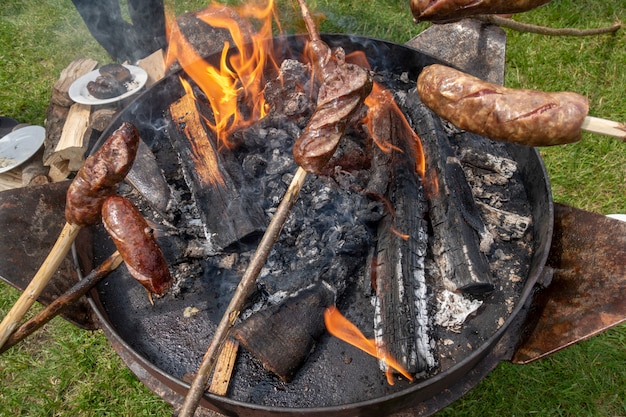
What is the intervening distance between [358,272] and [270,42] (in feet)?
7.36

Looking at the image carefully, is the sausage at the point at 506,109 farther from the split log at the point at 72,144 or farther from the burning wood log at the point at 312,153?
the split log at the point at 72,144

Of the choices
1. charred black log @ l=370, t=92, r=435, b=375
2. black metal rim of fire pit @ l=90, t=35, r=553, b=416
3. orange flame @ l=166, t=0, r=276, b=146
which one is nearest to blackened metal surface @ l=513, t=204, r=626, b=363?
black metal rim of fire pit @ l=90, t=35, r=553, b=416

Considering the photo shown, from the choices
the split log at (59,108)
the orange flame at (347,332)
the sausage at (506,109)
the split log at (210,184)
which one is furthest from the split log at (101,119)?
the sausage at (506,109)

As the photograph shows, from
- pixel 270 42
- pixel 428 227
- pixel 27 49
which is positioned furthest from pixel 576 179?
pixel 27 49

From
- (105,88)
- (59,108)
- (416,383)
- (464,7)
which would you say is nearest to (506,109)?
(464,7)

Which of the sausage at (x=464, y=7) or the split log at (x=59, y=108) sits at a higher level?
the sausage at (x=464, y=7)

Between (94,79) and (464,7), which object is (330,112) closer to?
(464,7)

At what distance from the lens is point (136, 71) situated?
491 centimetres

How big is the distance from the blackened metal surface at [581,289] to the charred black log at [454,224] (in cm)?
38

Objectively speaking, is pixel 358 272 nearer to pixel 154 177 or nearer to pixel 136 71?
pixel 154 177

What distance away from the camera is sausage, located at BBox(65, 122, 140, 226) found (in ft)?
8.31

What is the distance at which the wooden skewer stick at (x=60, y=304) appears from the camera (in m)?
2.42

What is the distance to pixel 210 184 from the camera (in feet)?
10.3

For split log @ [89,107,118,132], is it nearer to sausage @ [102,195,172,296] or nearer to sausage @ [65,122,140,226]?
sausage @ [65,122,140,226]
